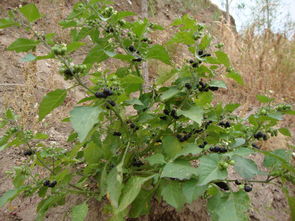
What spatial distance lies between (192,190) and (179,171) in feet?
0.35

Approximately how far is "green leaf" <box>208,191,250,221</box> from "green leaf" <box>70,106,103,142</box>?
→ 0.54 m

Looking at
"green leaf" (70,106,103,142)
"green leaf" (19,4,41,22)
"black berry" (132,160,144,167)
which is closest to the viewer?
"green leaf" (70,106,103,142)

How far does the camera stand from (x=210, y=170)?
913 mm

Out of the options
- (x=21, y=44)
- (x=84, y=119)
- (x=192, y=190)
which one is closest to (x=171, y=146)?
(x=192, y=190)

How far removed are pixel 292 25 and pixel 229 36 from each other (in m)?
1.17

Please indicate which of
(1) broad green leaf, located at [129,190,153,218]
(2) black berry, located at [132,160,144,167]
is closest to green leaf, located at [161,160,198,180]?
(1) broad green leaf, located at [129,190,153,218]

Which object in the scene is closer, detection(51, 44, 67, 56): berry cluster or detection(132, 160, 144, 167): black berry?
detection(51, 44, 67, 56): berry cluster

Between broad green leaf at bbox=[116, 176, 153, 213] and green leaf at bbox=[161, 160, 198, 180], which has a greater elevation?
green leaf at bbox=[161, 160, 198, 180]

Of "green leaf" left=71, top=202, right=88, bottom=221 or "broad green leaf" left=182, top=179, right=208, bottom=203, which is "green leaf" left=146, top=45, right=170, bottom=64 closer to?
"broad green leaf" left=182, top=179, right=208, bottom=203

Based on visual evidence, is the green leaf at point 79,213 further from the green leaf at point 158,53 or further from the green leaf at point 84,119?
the green leaf at point 158,53

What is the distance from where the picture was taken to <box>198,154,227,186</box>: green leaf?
0.87 meters

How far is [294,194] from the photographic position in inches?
83.1

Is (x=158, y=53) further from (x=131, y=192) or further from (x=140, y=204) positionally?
(x=140, y=204)

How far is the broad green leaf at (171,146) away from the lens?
114cm
